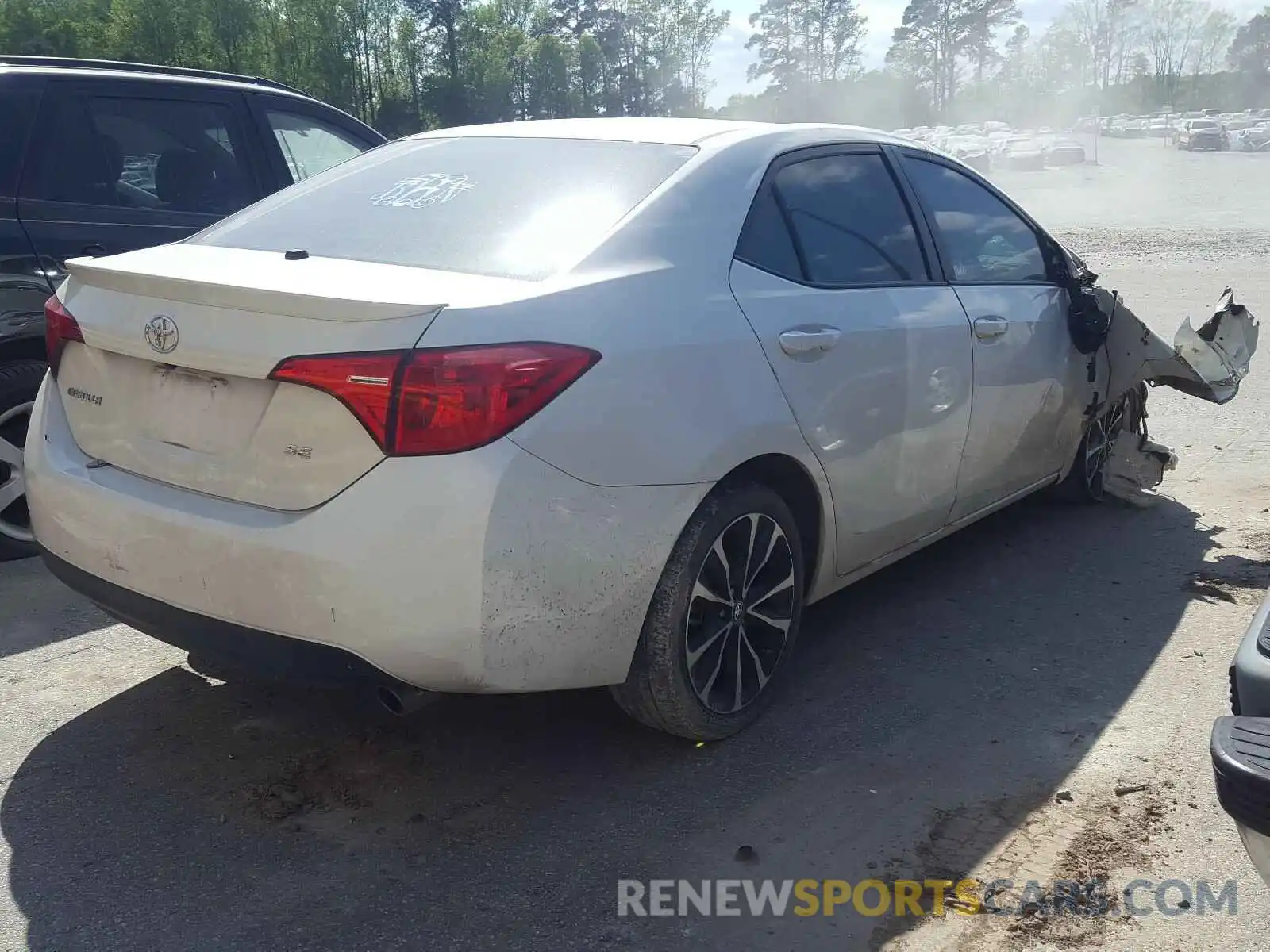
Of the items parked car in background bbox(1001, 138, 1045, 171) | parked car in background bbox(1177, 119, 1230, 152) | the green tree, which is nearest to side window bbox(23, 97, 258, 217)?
parked car in background bbox(1001, 138, 1045, 171)

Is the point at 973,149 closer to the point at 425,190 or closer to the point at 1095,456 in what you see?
the point at 1095,456

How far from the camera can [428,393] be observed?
8.67ft

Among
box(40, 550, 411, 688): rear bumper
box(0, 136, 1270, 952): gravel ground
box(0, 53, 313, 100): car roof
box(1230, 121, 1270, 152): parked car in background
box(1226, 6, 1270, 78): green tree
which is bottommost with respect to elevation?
box(0, 136, 1270, 952): gravel ground

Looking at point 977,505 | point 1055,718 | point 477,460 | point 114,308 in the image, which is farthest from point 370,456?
point 977,505

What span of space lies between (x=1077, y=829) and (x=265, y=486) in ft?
7.02

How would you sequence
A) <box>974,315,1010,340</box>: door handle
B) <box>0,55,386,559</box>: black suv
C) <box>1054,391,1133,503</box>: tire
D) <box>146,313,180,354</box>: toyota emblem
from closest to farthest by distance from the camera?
<box>146,313,180,354</box>: toyota emblem
<box>974,315,1010,340</box>: door handle
<box>0,55,386,559</box>: black suv
<box>1054,391,1133,503</box>: tire

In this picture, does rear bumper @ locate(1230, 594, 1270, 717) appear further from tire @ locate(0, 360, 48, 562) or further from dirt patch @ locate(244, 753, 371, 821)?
tire @ locate(0, 360, 48, 562)

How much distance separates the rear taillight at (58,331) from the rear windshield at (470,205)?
1.51 feet

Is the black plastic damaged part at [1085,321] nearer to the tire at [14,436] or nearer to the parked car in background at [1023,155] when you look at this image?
the tire at [14,436]

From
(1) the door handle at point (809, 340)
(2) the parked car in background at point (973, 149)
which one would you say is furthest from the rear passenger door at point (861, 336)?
(2) the parked car in background at point (973, 149)

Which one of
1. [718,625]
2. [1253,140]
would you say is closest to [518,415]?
[718,625]

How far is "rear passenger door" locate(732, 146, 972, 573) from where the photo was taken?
347 cm

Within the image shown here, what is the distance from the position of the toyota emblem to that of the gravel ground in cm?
95

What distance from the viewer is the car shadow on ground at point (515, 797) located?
2.68 m
